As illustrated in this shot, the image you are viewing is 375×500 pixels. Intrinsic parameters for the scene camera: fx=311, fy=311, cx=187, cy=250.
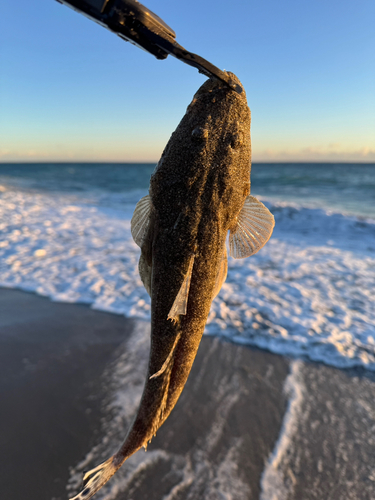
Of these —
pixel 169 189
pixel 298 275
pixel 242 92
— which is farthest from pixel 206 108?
pixel 298 275

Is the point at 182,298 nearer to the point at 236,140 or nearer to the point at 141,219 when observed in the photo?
the point at 141,219

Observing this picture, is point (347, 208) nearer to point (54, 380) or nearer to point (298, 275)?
point (298, 275)

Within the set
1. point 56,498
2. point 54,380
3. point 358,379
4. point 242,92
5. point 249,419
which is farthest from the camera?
point 358,379

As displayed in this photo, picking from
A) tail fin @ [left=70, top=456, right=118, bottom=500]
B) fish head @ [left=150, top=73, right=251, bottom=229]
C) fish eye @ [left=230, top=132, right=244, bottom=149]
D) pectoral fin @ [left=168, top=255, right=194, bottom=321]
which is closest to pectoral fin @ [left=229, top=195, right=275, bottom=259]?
fish head @ [left=150, top=73, right=251, bottom=229]

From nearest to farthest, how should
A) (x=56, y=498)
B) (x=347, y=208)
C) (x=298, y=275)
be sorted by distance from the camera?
(x=56, y=498)
(x=298, y=275)
(x=347, y=208)

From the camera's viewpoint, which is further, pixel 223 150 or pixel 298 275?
pixel 298 275

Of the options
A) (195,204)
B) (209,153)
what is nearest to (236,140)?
(209,153)

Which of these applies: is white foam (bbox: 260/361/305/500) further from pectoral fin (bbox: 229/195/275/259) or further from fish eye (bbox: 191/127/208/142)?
fish eye (bbox: 191/127/208/142)
